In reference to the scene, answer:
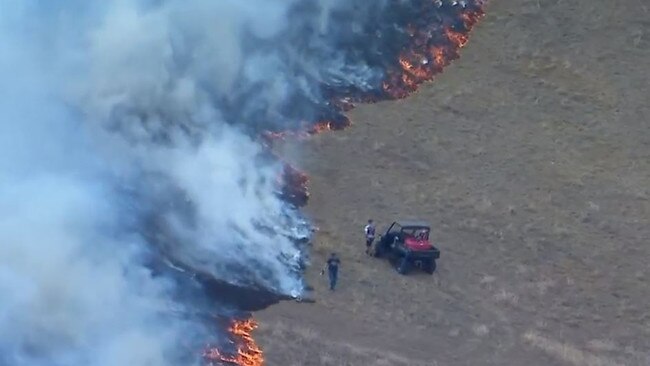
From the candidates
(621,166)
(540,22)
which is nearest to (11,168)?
(621,166)

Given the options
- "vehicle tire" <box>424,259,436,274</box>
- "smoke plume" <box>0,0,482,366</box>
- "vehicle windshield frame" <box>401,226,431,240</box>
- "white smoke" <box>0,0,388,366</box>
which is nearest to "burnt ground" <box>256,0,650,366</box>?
"vehicle tire" <box>424,259,436,274</box>

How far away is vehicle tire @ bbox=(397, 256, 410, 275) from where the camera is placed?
27766mm

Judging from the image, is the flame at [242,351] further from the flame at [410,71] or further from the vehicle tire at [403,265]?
the flame at [410,71]

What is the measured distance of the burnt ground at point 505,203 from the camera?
25.5m

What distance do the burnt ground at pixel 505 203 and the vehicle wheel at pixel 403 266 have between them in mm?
259

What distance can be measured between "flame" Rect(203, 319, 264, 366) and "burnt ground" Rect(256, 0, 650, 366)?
0.29m

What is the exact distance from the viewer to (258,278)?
1010 inches

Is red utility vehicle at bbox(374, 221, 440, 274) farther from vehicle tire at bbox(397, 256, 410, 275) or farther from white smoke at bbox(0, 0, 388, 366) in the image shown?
white smoke at bbox(0, 0, 388, 366)

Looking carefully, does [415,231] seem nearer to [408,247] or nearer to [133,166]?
[408,247]

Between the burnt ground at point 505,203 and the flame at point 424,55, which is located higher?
the flame at point 424,55

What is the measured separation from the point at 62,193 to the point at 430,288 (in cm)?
888

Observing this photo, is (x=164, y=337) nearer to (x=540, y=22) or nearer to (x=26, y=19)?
(x=26, y=19)

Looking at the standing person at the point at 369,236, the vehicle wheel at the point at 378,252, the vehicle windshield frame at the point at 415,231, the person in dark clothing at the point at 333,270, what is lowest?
the person in dark clothing at the point at 333,270

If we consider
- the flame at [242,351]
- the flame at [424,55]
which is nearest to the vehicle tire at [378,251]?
the flame at [242,351]
